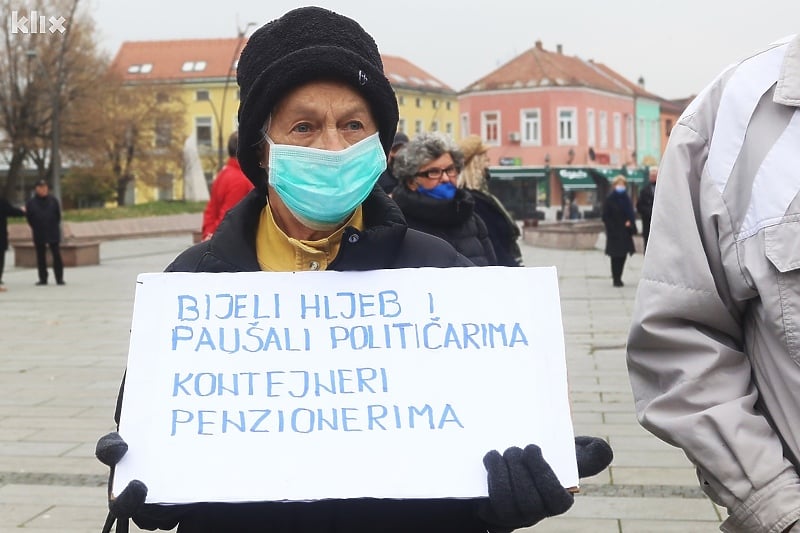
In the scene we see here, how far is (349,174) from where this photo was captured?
2.24 meters

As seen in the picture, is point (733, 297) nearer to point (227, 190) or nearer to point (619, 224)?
point (227, 190)

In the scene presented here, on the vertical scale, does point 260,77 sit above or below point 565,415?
above

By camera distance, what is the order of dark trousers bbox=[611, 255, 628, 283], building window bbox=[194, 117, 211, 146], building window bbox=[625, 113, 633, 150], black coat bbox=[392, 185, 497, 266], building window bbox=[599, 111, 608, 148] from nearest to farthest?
black coat bbox=[392, 185, 497, 266], dark trousers bbox=[611, 255, 628, 283], building window bbox=[599, 111, 608, 148], building window bbox=[625, 113, 633, 150], building window bbox=[194, 117, 211, 146]

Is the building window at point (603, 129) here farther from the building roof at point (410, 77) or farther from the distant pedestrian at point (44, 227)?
the distant pedestrian at point (44, 227)

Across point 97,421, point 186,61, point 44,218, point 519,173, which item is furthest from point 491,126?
point 97,421

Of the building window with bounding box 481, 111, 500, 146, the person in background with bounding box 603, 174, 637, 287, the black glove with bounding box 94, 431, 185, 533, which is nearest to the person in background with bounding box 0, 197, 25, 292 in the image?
the person in background with bounding box 603, 174, 637, 287

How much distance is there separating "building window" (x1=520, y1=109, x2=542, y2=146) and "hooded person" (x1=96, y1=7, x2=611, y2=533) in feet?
199

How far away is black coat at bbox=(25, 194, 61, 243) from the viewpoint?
17672mm

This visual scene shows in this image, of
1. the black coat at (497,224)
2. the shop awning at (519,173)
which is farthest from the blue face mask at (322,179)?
the shop awning at (519,173)

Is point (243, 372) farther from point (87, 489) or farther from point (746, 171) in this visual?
point (87, 489)

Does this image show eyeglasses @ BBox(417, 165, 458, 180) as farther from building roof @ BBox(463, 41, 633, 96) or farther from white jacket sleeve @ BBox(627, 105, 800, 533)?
building roof @ BBox(463, 41, 633, 96)

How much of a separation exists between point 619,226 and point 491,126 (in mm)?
48057

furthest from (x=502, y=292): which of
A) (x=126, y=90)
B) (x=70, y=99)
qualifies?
(x=126, y=90)

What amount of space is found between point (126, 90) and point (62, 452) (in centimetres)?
5460
